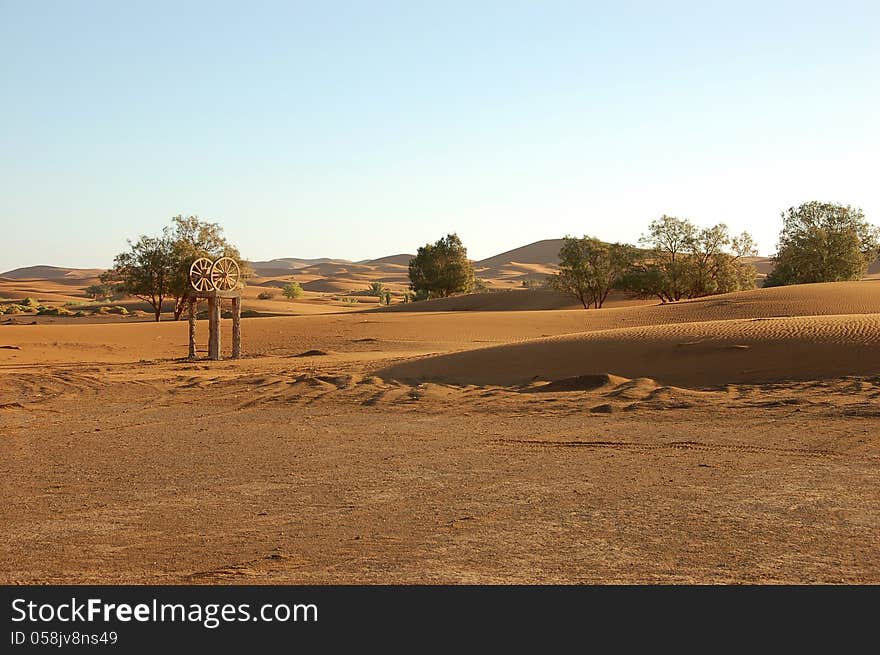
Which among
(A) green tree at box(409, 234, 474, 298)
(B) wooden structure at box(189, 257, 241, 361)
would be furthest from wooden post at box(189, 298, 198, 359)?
(A) green tree at box(409, 234, 474, 298)

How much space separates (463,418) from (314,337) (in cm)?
1970

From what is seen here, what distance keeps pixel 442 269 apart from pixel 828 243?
1022 inches

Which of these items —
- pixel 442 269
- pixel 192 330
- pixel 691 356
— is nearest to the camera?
pixel 691 356

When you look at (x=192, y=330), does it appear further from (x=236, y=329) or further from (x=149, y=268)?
(x=149, y=268)

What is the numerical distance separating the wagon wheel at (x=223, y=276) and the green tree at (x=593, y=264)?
2823cm

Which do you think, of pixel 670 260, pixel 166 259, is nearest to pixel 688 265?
pixel 670 260

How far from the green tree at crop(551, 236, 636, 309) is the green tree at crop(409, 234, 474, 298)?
546 inches

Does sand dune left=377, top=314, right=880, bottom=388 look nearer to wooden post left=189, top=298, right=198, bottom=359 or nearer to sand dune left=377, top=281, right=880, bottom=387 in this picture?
sand dune left=377, top=281, right=880, bottom=387

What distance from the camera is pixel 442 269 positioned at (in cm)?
6762

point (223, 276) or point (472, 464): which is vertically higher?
A: point (223, 276)

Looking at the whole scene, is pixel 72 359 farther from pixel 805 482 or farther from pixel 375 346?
pixel 805 482

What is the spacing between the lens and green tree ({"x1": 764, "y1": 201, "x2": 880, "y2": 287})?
52.3m

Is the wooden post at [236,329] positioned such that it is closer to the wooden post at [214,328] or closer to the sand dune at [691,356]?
the wooden post at [214,328]

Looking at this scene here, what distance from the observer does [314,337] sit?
33.7m
